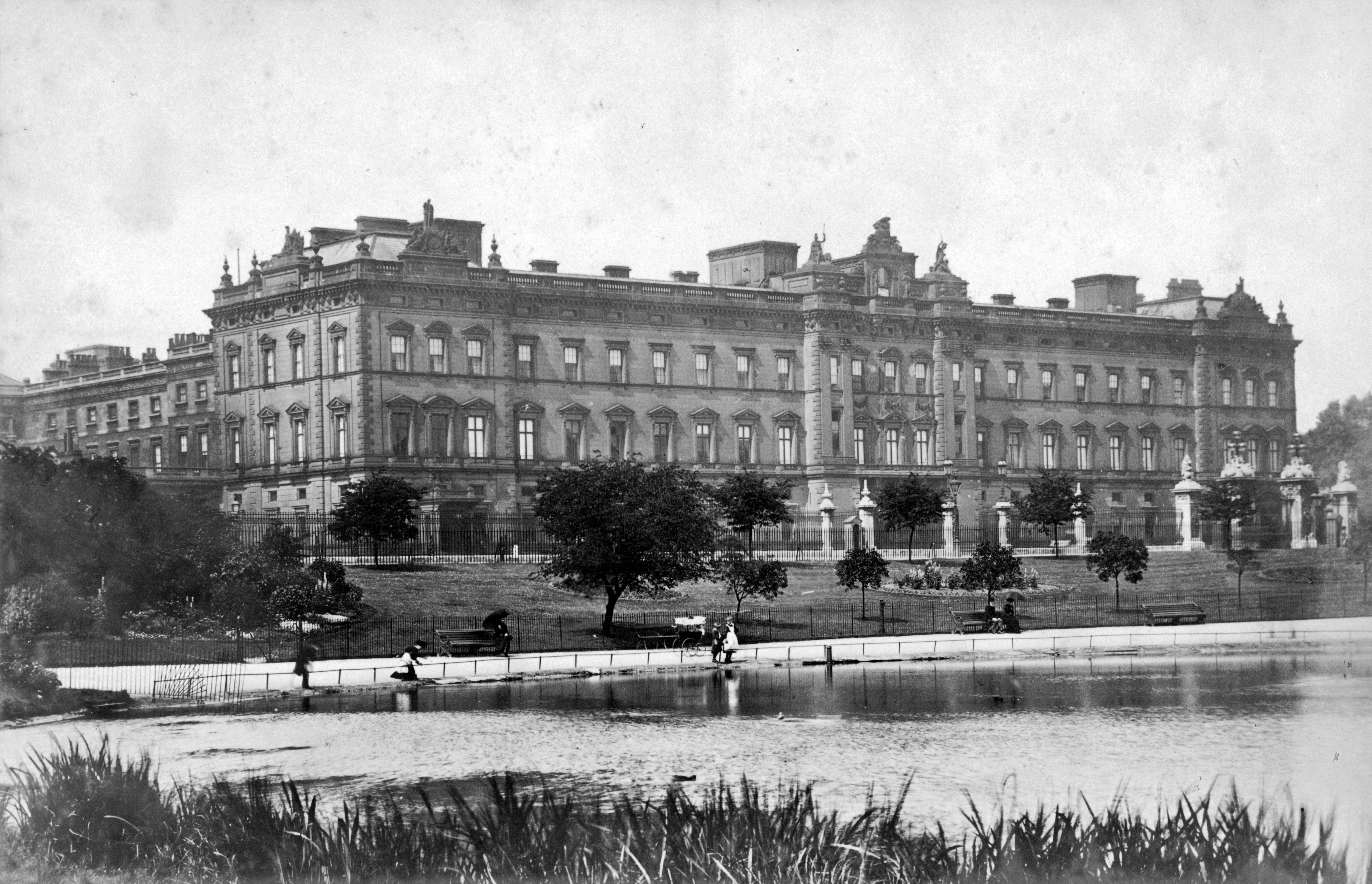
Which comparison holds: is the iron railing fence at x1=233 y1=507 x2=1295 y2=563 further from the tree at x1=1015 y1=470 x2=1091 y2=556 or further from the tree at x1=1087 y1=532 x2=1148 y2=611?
the tree at x1=1087 y1=532 x2=1148 y2=611

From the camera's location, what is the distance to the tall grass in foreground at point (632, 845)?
15148 mm

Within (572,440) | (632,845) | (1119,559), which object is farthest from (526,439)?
(632,845)

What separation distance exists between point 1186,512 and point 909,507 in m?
12.7

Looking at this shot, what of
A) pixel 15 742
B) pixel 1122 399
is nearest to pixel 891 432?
pixel 1122 399

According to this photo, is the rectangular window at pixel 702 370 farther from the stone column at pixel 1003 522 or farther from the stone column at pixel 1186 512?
the stone column at pixel 1186 512

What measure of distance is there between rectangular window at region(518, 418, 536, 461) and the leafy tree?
113 ft

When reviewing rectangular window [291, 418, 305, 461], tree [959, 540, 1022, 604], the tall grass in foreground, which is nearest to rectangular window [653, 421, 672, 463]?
rectangular window [291, 418, 305, 461]

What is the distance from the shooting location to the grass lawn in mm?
52969

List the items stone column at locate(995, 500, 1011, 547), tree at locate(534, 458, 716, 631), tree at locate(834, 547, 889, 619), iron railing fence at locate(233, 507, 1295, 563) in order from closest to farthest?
tree at locate(534, 458, 716, 631) < tree at locate(834, 547, 889, 619) < iron railing fence at locate(233, 507, 1295, 563) < stone column at locate(995, 500, 1011, 547)

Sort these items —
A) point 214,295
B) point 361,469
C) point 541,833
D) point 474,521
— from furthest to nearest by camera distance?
point 214,295 < point 361,469 < point 474,521 < point 541,833

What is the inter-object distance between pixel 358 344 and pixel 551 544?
1626 cm

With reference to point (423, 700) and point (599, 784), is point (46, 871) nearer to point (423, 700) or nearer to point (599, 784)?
point (599, 784)

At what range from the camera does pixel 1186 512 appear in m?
76.6

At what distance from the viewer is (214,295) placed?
7831cm
